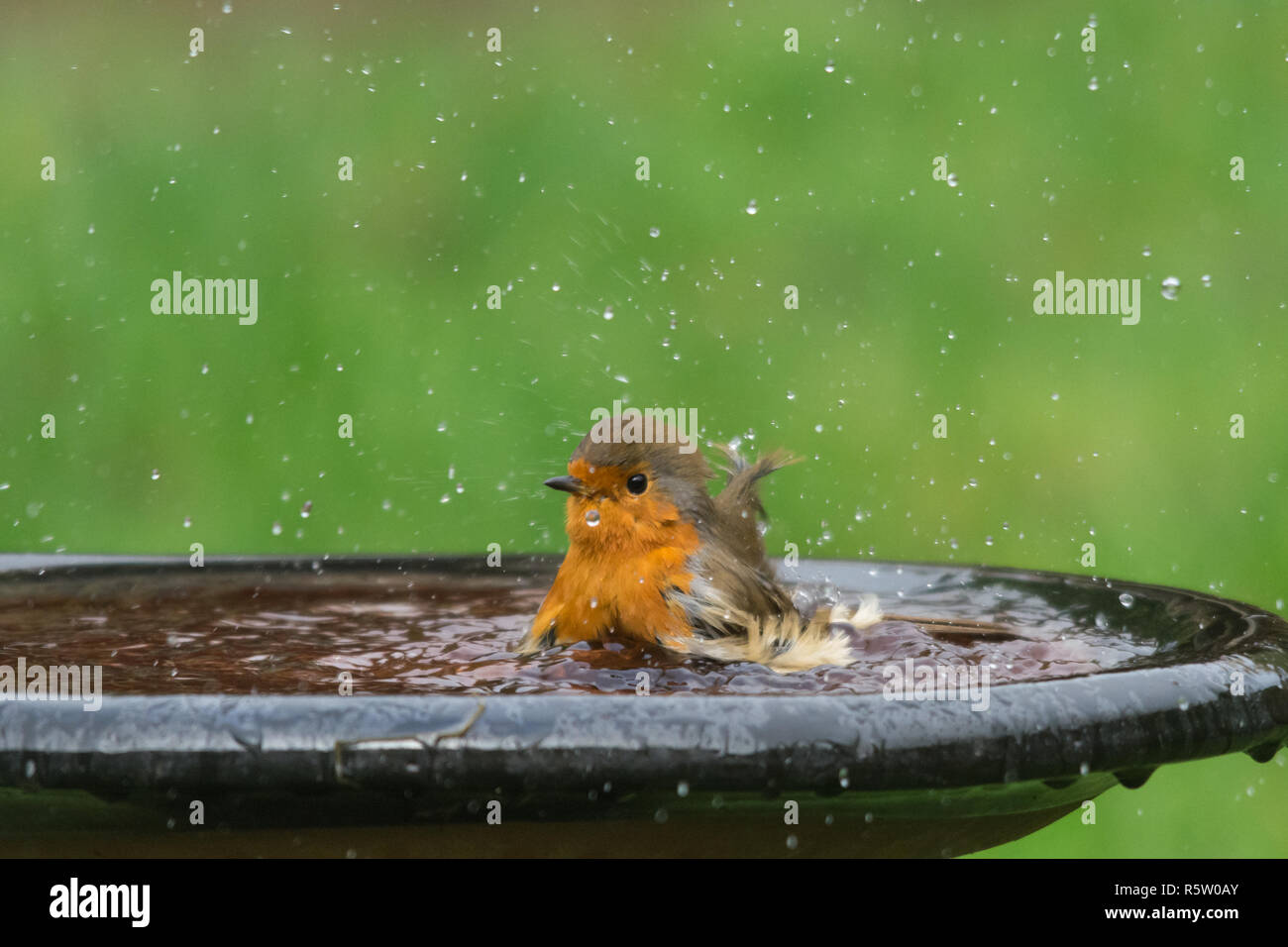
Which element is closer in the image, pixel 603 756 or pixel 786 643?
pixel 603 756

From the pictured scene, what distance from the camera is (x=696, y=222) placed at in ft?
27.1

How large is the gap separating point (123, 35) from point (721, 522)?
25.5ft

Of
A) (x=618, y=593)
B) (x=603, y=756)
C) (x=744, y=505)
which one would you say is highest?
(x=744, y=505)

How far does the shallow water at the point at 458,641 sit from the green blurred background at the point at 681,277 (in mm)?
2645

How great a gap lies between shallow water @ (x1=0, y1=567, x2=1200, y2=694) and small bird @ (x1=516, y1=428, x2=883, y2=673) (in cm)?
8

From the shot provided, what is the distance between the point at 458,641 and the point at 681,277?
5.13 metres

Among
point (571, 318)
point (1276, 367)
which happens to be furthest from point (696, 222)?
point (1276, 367)

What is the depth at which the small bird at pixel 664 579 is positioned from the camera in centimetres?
328

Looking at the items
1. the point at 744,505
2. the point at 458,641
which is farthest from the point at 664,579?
the point at 744,505

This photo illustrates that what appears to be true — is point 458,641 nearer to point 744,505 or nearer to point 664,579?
point 664,579

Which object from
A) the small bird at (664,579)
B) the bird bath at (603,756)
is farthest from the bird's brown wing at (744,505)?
the bird bath at (603,756)

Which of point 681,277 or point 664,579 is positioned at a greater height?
point 681,277

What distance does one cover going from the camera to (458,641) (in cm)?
349

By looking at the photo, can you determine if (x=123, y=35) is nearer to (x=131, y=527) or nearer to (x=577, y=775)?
(x=131, y=527)
